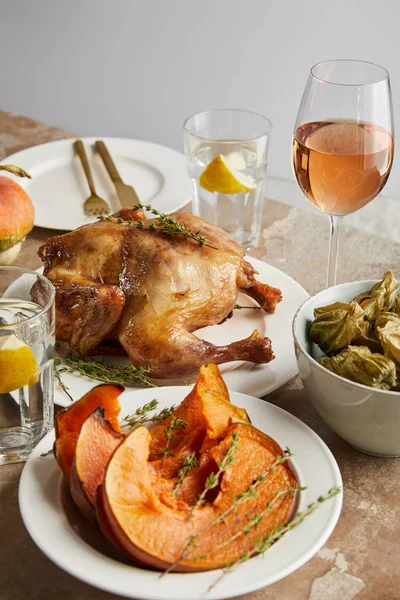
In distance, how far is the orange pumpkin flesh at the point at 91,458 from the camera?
0.99 metres

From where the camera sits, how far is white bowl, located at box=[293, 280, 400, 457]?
3.75 ft

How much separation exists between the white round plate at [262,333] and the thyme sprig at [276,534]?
36 centimetres

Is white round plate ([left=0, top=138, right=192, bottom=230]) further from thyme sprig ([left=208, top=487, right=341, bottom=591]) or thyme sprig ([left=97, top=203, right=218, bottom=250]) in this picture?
thyme sprig ([left=208, top=487, right=341, bottom=591])

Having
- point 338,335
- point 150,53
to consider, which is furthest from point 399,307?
point 150,53

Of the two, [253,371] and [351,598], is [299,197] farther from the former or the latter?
[351,598]

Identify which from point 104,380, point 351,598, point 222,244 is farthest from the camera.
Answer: point 222,244

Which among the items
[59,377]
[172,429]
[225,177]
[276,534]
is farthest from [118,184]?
[276,534]

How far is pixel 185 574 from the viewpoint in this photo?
94 centimetres

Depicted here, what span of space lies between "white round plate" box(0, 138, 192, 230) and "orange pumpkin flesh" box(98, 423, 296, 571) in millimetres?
1138

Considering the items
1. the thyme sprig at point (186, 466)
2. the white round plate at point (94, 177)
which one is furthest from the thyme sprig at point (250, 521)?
the white round plate at point (94, 177)

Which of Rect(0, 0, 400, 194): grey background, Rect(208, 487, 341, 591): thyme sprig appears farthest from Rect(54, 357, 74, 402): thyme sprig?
Rect(0, 0, 400, 194): grey background

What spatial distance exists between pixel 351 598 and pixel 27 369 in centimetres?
59

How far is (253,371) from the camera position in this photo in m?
1.47

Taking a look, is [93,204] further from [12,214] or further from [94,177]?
[12,214]
